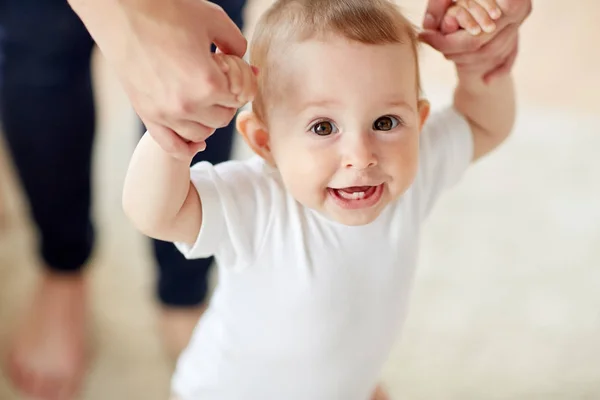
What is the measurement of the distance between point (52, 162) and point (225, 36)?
549mm

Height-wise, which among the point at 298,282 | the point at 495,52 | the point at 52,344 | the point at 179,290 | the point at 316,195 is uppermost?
the point at 495,52

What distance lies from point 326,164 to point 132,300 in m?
0.72

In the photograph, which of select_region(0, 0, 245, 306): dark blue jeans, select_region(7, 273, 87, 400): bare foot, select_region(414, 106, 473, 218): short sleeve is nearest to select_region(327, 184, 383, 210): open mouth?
select_region(414, 106, 473, 218): short sleeve

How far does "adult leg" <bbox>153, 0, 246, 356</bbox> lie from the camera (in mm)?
1123

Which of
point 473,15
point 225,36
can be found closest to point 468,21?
point 473,15

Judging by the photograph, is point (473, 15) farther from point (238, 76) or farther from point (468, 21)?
point (238, 76)

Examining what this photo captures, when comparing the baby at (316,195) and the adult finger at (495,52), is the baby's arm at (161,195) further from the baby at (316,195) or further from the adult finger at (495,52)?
the adult finger at (495,52)

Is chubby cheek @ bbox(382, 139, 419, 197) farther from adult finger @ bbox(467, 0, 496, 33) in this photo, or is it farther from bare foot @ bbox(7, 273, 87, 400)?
bare foot @ bbox(7, 273, 87, 400)

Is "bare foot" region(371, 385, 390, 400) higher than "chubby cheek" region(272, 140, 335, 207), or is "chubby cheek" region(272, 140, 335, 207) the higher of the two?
"chubby cheek" region(272, 140, 335, 207)

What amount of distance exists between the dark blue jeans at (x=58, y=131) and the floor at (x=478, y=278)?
0.12m

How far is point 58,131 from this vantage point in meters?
1.02

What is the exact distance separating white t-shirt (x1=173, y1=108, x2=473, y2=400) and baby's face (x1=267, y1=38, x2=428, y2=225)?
47 mm

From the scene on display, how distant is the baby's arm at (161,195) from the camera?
622 millimetres

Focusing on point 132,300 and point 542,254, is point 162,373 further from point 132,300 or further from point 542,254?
point 542,254
